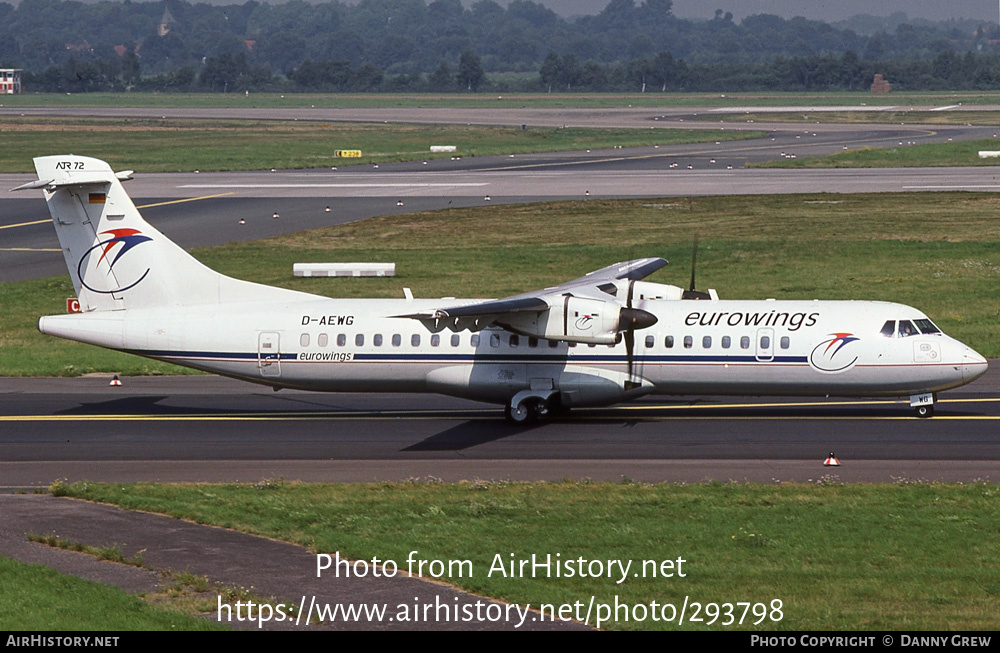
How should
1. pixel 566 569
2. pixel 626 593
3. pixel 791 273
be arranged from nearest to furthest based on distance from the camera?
pixel 626 593
pixel 566 569
pixel 791 273

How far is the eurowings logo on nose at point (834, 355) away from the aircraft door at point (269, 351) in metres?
12.5

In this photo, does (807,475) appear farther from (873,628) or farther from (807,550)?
(873,628)

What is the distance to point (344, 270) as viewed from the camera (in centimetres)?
4759

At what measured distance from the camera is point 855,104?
171375 mm

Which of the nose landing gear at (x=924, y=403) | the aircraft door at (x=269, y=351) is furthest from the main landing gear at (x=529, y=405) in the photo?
the nose landing gear at (x=924, y=403)

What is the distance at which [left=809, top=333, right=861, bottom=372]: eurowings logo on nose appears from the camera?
90.0 feet

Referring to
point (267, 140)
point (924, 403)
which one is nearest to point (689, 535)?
point (924, 403)

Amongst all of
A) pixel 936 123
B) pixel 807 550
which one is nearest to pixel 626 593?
pixel 807 550

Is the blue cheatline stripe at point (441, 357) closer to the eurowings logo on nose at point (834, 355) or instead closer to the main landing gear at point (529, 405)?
the main landing gear at point (529, 405)

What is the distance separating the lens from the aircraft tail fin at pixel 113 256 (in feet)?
95.3

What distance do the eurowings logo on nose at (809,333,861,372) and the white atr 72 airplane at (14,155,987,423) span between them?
3 cm

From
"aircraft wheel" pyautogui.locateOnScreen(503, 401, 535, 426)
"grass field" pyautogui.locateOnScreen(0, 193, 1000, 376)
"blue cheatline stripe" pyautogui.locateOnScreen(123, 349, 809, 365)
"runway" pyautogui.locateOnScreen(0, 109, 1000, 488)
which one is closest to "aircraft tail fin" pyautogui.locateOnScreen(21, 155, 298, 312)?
"blue cheatline stripe" pyautogui.locateOnScreen(123, 349, 809, 365)

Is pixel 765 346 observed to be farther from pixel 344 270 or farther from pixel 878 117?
pixel 878 117

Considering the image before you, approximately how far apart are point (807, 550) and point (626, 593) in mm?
3657
